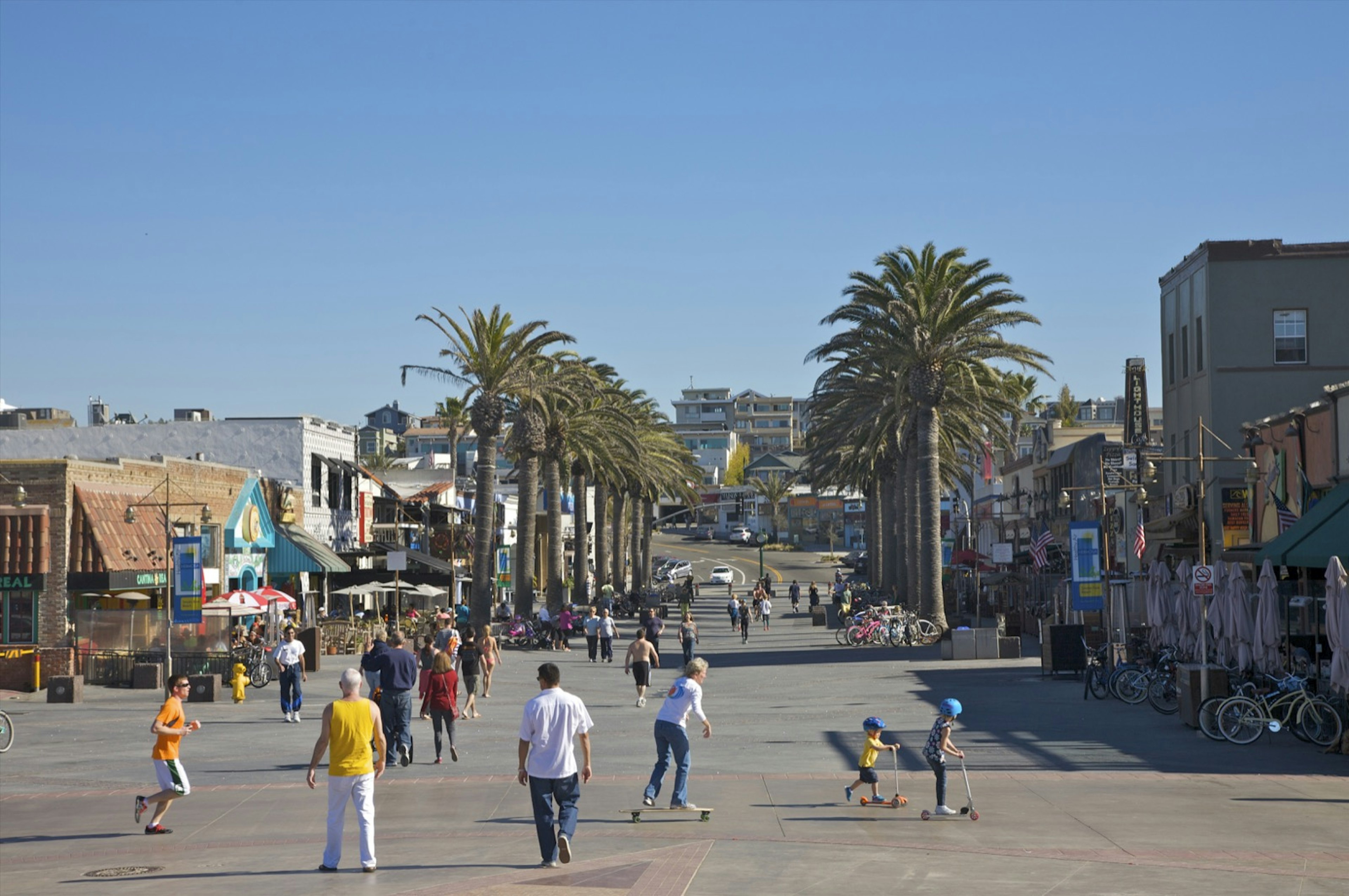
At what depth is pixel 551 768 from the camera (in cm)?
1256

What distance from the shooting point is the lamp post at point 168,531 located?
1379 inches

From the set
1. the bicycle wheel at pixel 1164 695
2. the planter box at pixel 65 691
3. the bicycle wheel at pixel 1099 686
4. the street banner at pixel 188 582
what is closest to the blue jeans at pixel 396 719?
the bicycle wheel at pixel 1164 695

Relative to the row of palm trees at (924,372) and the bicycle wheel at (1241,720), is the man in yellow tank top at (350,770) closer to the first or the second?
the bicycle wheel at (1241,720)

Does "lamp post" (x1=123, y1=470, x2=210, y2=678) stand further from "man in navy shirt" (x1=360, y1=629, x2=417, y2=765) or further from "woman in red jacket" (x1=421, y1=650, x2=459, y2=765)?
"man in navy shirt" (x1=360, y1=629, x2=417, y2=765)

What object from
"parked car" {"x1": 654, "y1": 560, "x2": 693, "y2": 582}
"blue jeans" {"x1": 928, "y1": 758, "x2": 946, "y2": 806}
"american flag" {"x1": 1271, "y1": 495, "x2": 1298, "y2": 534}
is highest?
"american flag" {"x1": 1271, "y1": 495, "x2": 1298, "y2": 534}

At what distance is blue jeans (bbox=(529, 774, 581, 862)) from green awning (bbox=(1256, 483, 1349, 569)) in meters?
14.5

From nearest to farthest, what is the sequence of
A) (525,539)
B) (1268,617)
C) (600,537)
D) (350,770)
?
Answer: (350,770)
(1268,617)
(525,539)
(600,537)

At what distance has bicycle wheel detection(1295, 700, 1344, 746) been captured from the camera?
69.8 feet

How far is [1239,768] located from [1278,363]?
1030 inches

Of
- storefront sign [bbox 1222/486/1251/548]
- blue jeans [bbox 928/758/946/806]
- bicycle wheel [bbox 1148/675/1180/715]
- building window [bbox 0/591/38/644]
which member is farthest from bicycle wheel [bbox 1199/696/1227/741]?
building window [bbox 0/591/38/644]

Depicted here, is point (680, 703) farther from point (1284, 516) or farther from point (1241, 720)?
point (1284, 516)

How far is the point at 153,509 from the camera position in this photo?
41.5m

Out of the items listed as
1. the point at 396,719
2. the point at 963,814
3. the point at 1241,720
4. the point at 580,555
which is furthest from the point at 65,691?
the point at 580,555

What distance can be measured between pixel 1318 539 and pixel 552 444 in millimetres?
38716
